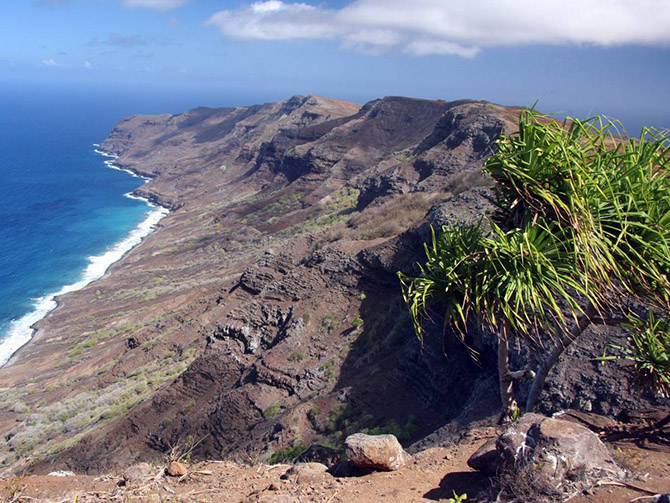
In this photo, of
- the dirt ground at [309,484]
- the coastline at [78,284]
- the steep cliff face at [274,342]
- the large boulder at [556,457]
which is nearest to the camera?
the large boulder at [556,457]

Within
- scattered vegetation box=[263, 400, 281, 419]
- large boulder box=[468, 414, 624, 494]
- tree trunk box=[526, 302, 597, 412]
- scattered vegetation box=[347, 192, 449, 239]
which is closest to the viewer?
large boulder box=[468, 414, 624, 494]

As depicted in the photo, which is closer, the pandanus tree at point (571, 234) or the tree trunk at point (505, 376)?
the pandanus tree at point (571, 234)

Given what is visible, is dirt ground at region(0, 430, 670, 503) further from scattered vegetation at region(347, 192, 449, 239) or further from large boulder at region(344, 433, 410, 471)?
scattered vegetation at region(347, 192, 449, 239)

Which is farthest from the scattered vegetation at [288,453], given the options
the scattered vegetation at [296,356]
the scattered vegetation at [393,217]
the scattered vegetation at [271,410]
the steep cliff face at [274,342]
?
the scattered vegetation at [393,217]

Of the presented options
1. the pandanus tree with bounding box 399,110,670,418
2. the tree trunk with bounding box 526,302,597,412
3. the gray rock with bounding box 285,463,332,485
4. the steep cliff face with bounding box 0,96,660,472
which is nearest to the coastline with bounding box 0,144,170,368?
the steep cliff face with bounding box 0,96,660,472

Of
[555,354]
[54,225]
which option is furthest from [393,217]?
[54,225]

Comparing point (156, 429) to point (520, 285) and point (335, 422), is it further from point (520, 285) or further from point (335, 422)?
point (520, 285)

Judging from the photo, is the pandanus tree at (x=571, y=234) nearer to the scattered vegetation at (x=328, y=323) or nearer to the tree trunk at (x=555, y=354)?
the tree trunk at (x=555, y=354)
